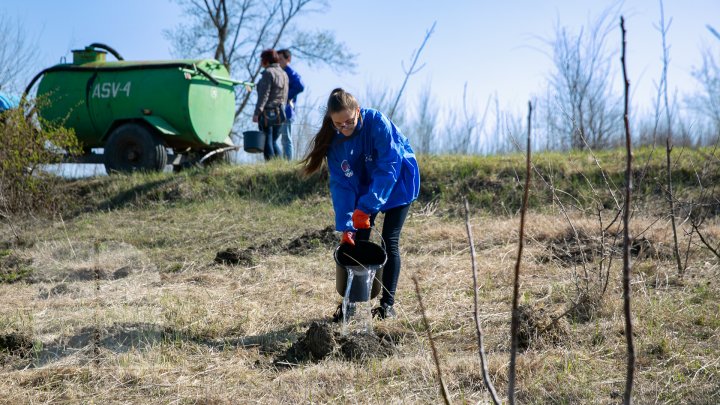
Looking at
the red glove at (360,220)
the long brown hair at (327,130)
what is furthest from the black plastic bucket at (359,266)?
the long brown hair at (327,130)

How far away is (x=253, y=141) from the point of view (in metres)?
10.2

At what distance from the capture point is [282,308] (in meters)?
4.78

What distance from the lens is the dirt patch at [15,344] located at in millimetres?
3934

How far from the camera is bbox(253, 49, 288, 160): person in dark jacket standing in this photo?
984 centimetres

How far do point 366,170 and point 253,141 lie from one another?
612 cm

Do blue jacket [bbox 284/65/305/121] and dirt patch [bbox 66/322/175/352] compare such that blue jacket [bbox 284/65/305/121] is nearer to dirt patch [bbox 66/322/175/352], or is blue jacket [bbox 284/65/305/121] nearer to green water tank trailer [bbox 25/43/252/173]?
green water tank trailer [bbox 25/43/252/173]

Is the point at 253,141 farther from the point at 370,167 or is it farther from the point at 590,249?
the point at 370,167

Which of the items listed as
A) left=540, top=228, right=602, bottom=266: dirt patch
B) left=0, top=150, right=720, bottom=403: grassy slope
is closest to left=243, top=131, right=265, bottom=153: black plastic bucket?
left=0, top=150, right=720, bottom=403: grassy slope

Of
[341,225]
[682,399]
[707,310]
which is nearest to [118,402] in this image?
[341,225]

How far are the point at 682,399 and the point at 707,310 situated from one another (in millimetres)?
1291

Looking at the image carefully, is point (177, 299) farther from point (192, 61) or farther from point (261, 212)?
point (192, 61)

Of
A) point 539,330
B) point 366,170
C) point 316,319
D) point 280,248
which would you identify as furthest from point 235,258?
point 539,330

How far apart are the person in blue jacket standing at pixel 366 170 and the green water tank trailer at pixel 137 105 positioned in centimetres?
681

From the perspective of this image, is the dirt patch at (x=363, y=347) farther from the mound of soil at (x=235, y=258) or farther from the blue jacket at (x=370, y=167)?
the mound of soil at (x=235, y=258)
